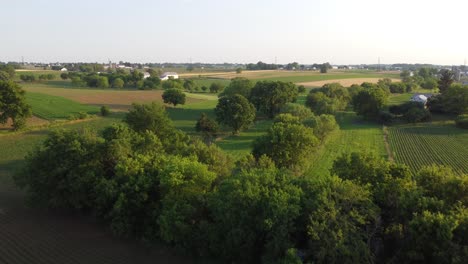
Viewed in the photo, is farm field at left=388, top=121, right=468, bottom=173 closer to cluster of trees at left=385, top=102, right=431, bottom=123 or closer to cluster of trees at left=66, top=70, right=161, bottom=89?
cluster of trees at left=385, top=102, right=431, bottom=123

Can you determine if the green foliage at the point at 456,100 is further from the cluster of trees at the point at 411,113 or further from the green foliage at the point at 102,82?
the green foliage at the point at 102,82

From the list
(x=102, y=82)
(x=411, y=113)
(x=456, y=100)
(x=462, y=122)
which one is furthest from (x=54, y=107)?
(x=456, y=100)

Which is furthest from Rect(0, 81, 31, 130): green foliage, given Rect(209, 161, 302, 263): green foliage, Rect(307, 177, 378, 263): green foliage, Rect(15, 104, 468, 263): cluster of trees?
Rect(307, 177, 378, 263): green foliage

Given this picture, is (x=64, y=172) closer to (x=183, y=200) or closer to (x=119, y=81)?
(x=183, y=200)

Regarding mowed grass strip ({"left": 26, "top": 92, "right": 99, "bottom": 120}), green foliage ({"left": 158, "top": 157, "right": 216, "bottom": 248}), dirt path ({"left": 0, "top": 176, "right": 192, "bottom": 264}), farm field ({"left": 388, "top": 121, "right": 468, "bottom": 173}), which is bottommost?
dirt path ({"left": 0, "top": 176, "right": 192, "bottom": 264})

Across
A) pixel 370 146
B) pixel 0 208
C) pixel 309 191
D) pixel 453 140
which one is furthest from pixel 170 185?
pixel 453 140

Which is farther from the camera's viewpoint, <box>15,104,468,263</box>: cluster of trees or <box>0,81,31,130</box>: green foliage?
<box>0,81,31,130</box>: green foliage
